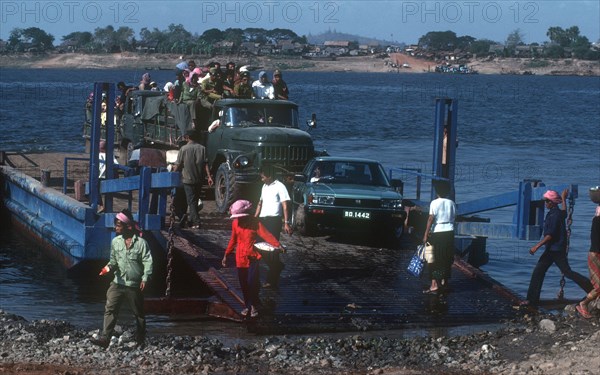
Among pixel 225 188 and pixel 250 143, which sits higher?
pixel 250 143

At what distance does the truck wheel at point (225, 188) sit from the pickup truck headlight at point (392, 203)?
10.4 feet

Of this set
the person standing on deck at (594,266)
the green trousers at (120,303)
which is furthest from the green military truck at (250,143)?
the green trousers at (120,303)

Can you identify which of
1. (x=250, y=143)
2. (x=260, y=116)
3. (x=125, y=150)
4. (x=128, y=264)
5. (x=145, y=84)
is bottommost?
(x=125, y=150)

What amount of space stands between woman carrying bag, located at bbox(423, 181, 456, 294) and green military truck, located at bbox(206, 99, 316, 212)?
5.10 meters

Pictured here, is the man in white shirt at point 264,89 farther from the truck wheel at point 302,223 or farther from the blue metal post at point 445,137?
the truck wheel at point 302,223

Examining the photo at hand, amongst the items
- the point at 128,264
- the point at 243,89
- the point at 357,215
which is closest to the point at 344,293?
the point at 357,215

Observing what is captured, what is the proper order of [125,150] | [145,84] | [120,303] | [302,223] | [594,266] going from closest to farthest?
[120,303] < [594,266] < [302,223] < [125,150] < [145,84]

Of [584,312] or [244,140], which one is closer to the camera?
[584,312]

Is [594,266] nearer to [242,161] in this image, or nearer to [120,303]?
[120,303]

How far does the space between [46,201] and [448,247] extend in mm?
8851

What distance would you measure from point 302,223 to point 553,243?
15.6ft

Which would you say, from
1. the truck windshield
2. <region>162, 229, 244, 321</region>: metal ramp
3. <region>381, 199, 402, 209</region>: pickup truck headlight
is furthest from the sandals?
the truck windshield

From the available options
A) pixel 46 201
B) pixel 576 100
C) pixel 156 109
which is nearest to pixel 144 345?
pixel 46 201

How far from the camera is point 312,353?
12875 millimetres
